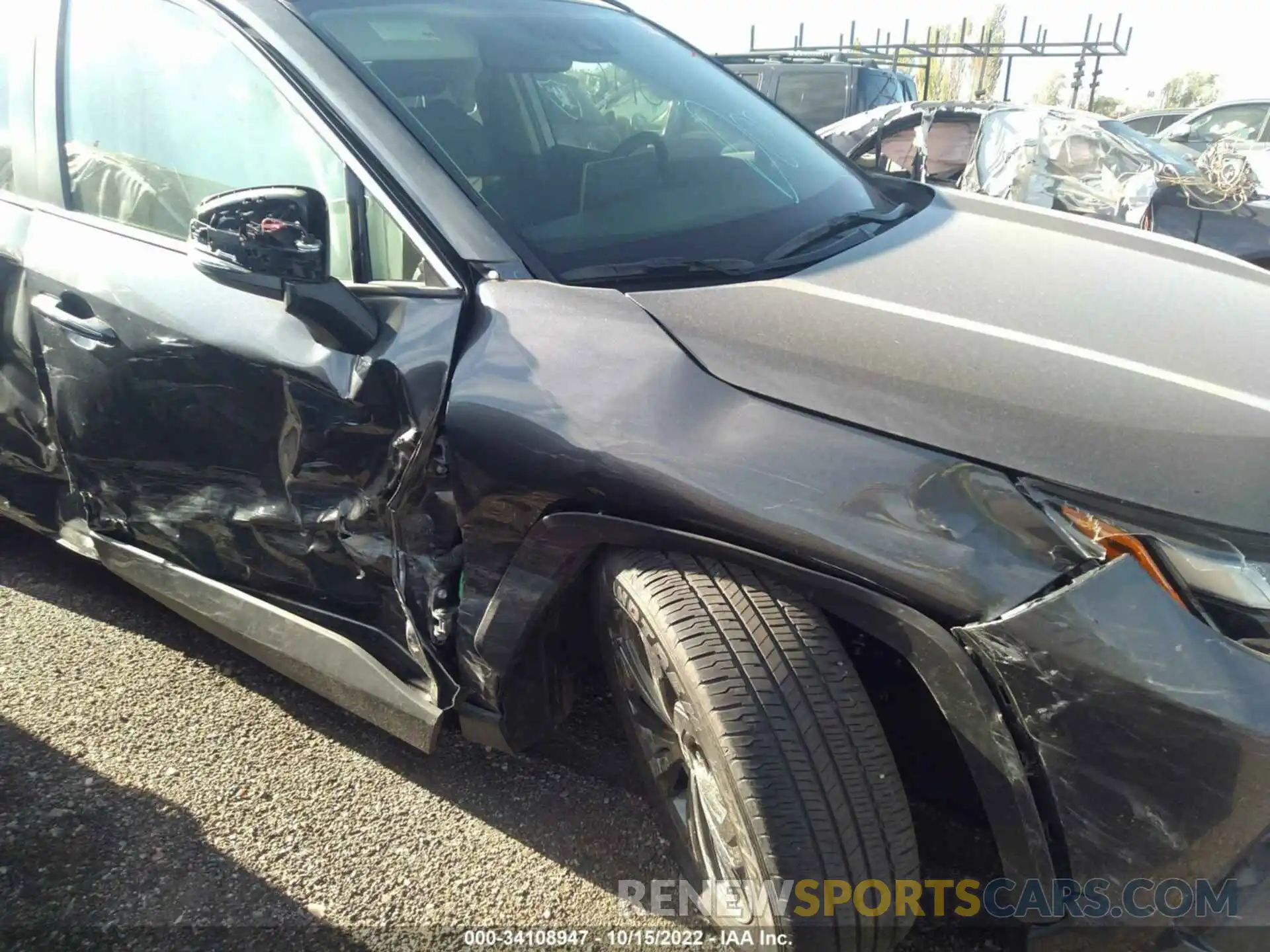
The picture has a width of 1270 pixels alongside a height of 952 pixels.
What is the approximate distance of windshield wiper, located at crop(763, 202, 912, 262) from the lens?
201 cm

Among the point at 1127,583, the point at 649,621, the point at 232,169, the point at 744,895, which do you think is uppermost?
the point at 232,169

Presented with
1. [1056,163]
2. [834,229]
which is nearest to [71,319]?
[834,229]

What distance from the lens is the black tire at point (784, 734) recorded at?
1471mm

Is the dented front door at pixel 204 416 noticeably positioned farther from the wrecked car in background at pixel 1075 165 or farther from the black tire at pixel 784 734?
the wrecked car in background at pixel 1075 165

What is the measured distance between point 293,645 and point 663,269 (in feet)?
3.78

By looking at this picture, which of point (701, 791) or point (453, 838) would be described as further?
point (453, 838)

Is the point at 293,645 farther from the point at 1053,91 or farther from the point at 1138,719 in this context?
the point at 1053,91

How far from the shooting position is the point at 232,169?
2.11 m

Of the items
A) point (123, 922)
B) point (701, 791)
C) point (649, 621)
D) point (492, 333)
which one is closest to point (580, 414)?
point (492, 333)

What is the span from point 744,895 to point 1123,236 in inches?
72.7

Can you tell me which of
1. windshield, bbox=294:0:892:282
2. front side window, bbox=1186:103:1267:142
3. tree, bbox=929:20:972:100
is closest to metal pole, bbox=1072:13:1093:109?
tree, bbox=929:20:972:100

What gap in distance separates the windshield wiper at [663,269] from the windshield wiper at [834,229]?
0.36 ft

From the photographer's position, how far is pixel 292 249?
173 centimetres

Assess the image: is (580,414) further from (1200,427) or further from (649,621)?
(1200,427)
